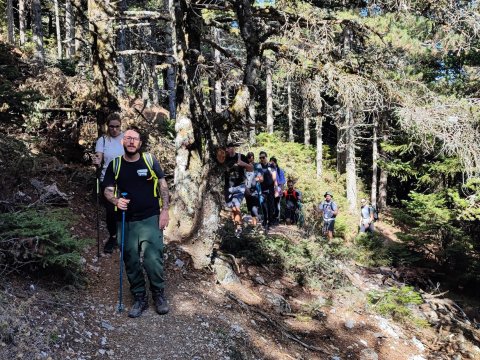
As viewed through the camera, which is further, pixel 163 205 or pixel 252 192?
pixel 252 192

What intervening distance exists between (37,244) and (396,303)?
302 inches

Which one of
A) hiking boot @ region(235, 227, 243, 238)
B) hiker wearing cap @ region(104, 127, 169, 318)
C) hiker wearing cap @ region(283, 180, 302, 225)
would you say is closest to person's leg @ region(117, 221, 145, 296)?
hiker wearing cap @ region(104, 127, 169, 318)

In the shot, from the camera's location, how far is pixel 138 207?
4.90 meters

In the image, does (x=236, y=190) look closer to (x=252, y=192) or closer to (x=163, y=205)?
→ (x=252, y=192)

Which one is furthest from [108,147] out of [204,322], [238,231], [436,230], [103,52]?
[436,230]

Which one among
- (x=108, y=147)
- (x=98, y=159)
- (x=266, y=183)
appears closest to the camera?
(x=98, y=159)

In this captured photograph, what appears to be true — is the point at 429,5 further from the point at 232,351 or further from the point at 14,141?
the point at 14,141

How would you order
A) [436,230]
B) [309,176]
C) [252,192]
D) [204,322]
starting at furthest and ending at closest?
[309,176] → [436,230] → [252,192] → [204,322]

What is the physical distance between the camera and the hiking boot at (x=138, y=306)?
4.93 m

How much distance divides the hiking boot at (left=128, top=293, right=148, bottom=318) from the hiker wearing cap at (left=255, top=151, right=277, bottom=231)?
586 cm

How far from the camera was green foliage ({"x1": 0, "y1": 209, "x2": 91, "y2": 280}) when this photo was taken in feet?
15.0

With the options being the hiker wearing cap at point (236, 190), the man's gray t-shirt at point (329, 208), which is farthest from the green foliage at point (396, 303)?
the man's gray t-shirt at point (329, 208)

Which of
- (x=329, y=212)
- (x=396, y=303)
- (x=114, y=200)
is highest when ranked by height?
(x=114, y=200)

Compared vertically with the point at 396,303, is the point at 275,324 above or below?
above
